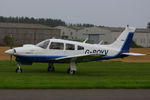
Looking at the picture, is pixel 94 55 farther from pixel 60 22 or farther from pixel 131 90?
pixel 60 22

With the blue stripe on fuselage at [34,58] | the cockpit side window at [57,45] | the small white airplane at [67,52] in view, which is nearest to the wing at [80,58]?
the small white airplane at [67,52]

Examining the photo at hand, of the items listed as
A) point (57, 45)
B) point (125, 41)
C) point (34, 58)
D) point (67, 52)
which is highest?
point (125, 41)

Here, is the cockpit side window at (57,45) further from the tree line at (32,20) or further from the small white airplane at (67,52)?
the tree line at (32,20)

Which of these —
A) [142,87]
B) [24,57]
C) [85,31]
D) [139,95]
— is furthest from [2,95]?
[85,31]

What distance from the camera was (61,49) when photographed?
20641 millimetres

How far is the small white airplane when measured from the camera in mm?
19891

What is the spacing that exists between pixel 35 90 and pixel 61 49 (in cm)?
819

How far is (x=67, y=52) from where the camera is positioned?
20.7 meters

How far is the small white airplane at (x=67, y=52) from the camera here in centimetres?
1989

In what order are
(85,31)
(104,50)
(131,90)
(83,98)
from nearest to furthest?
(83,98), (131,90), (104,50), (85,31)

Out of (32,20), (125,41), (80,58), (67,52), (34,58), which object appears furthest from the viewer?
(32,20)

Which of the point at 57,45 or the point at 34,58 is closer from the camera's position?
the point at 34,58

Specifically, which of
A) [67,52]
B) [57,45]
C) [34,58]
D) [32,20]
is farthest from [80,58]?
[32,20]

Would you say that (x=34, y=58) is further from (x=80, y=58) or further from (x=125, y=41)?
(x=125, y=41)
